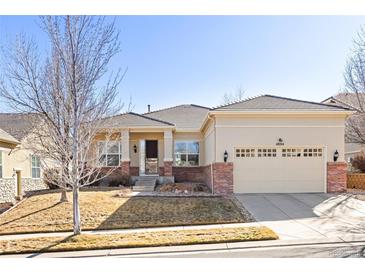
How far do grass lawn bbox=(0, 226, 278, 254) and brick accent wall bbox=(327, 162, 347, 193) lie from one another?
8.17 meters

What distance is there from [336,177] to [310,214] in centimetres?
566

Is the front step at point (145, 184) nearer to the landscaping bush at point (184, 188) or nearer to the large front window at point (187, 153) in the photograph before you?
the landscaping bush at point (184, 188)

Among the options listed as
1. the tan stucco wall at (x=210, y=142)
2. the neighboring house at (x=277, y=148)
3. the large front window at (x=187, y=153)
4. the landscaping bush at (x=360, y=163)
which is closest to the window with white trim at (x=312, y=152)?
the neighboring house at (x=277, y=148)

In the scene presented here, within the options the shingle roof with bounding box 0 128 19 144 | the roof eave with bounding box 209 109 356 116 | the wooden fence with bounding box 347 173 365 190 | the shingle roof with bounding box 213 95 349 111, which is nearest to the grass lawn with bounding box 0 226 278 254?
the roof eave with bounding box 209 109 356 116

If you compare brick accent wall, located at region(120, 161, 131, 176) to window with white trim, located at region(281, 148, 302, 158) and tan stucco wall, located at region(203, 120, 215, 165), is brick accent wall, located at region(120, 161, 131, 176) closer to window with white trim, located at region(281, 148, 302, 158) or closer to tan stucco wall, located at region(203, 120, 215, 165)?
tan stucco wall, located at region(203, 120, 215, 165)

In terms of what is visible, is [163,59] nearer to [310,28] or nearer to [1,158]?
[310,28]

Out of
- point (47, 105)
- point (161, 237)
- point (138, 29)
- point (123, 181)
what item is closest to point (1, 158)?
point (123, 181)

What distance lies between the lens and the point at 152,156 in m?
24.7

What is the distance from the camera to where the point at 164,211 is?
39.8 feet

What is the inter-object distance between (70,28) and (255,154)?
34.3 feet

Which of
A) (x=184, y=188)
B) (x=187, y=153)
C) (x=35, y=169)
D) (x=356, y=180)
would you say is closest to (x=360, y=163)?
(x=356, y=180)

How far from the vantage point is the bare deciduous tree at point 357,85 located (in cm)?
1814

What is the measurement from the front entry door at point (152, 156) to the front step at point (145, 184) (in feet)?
11.3

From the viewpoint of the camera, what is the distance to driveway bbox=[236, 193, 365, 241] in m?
8.50
